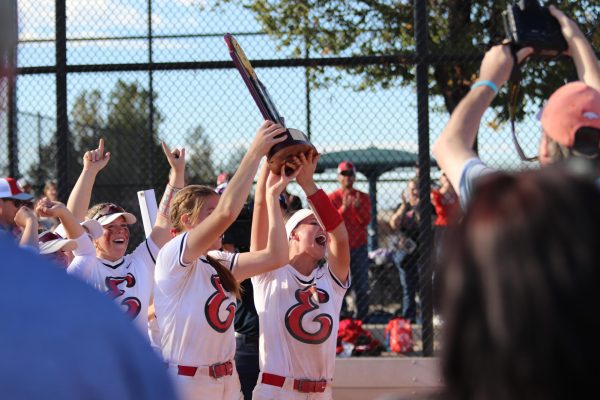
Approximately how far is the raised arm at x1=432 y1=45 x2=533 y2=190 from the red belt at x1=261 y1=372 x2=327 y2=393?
2.58 meters

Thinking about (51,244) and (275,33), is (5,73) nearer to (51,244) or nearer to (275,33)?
(51,244)

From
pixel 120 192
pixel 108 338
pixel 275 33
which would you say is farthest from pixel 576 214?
pixel 120 192

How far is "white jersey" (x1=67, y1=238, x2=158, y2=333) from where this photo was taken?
17.0 feet

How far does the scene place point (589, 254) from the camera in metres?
1.22

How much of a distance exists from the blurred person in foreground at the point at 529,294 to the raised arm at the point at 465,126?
1330 mm

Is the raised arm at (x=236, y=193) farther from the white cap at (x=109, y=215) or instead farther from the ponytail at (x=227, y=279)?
the white cap at (x=109, y=215)

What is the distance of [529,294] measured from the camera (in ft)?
4.00

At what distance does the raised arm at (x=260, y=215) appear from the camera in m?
5.08

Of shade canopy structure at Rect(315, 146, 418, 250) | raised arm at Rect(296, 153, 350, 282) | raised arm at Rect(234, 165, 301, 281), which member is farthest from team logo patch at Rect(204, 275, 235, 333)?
shade canopy structure at Rect(315, 146, 418, 250)

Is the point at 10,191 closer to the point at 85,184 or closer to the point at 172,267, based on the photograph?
the point at 85,184

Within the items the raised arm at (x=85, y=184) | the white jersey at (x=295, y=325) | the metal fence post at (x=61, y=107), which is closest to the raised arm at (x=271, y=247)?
the white jersey at (x=295, y=325)

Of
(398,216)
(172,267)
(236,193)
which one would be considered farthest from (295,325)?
(398,216)

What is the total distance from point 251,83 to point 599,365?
3360 mm

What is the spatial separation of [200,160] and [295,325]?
5180 mm
